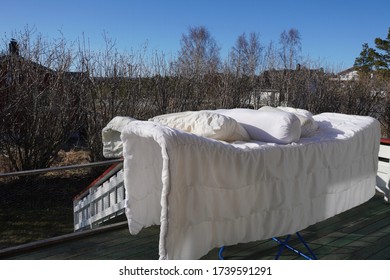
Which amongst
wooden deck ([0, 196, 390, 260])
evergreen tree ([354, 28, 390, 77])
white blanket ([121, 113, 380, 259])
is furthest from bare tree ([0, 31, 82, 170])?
evergreen tree ([354, 28, 390, 77])

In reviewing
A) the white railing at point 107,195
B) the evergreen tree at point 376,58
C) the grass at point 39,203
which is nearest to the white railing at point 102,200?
the white railing at point 107,195

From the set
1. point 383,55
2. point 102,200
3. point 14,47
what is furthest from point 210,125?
point 383,55

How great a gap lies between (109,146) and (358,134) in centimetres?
177

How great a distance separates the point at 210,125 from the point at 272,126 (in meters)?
0.40

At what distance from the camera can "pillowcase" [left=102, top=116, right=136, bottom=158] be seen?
247 cm

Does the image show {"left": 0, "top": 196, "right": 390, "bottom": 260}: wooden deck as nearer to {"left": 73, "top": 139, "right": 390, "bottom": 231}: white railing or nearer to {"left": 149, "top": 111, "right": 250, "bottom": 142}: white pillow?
{"left": 73, "top": 139, "right": 390, "bottom": 231}: white railing

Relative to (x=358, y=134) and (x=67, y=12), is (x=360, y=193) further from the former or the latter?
(x=67, y=12)

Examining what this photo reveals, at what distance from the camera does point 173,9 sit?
19.5ft

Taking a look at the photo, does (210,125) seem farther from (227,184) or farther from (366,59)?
(366,59)

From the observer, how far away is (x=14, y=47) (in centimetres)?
514

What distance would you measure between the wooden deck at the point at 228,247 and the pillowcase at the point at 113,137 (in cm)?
69

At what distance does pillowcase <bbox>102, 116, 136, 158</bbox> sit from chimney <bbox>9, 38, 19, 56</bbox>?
317 cm

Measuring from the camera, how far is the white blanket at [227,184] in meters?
1.51
